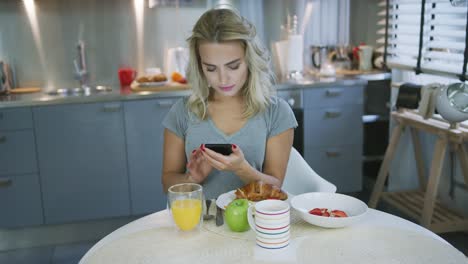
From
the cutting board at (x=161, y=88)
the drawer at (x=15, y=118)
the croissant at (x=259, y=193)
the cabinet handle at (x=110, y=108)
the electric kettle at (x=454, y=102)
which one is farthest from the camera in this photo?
the cutting board at (x=161, y=88)

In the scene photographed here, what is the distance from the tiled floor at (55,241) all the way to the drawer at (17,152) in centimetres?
41

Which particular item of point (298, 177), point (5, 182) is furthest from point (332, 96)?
point (5, 182)

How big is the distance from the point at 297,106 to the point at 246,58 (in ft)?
5.45

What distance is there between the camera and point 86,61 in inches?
143

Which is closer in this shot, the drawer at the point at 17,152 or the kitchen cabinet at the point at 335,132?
the drawer at the point at 17,152

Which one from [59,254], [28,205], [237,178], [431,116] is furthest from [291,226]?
[28,205]

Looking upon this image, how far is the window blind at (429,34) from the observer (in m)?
2.86

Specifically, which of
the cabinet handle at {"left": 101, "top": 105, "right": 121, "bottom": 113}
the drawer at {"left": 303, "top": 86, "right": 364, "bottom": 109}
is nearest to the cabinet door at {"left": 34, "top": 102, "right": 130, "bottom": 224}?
the cabinet handle at {"left": 101, "top": 105, "right": 121, "bottom": 113}

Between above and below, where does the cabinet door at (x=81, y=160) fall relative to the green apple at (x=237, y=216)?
below

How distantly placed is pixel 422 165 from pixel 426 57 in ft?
2.24

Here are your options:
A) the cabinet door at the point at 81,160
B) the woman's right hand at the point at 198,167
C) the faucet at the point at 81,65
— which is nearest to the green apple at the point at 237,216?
the woman's right hand at the point at 198,167

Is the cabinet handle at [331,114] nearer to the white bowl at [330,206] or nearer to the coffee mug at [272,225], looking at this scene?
the white bowl at [330,206]

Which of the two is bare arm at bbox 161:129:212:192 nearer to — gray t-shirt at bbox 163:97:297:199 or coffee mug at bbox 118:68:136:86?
gray t-shirt at bbox 163:97:297:199

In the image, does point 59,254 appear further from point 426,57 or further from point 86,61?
point 426,57
